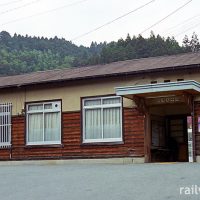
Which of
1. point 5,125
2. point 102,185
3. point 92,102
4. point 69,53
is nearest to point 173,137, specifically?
point 92,102

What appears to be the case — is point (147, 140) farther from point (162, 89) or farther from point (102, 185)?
point (102, 185)

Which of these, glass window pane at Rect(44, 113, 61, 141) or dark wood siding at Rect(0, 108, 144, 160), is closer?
dark wood siding at Rect(0, 108, 144, 160)

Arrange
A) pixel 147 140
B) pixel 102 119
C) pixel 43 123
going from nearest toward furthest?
pixel 147 140
pixel 102 119
pixel 43 123

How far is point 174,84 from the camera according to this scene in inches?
695

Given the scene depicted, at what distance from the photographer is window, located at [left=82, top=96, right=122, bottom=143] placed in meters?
20.4

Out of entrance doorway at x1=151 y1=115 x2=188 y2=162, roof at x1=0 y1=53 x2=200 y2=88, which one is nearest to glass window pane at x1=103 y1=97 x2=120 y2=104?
roof at x1=0 y1=53 x2=200 y2=88

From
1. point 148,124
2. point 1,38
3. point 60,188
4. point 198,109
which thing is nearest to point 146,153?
point 148,124

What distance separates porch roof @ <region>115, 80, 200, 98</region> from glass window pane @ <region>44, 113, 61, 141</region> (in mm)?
4236

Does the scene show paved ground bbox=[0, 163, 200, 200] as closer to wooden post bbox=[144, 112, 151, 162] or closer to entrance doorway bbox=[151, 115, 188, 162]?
wooden post bbox=[144, 112, 151, 162]

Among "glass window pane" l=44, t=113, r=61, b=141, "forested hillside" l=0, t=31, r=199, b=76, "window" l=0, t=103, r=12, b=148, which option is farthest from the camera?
"forested hillside" l=0, t=31, r=199, b=76

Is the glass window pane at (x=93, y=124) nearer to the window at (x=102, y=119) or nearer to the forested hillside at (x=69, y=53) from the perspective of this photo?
the window at (x=102, y=119)

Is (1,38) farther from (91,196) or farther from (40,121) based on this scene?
(91,196)

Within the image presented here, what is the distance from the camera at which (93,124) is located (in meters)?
21.0

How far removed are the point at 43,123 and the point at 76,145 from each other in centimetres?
205
